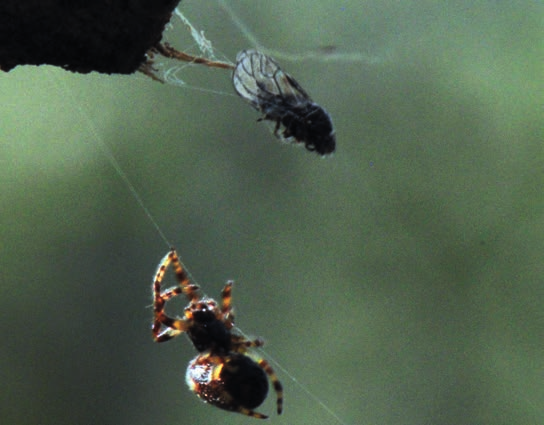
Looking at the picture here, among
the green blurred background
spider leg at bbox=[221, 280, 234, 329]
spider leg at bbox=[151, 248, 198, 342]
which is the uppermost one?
the green blurred background

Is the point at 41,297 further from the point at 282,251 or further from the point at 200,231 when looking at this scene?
the point at 282,251

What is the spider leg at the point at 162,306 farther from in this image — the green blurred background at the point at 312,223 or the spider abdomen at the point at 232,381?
the green blurred background at the point at 312,223

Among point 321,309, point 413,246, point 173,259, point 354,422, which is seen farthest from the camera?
point 413,246

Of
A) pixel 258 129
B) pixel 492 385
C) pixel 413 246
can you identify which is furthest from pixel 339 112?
pixel 492 385

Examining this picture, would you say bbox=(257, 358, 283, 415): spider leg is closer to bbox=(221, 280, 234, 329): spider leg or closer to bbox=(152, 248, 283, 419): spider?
bbox=(152, 248, 283, 419): spider

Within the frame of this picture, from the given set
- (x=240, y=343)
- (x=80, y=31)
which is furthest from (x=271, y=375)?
(x=80, y=31)

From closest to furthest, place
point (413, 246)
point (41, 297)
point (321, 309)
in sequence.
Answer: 1. point (41, 297)
2. point (321, 309)
3. point (413, 246)

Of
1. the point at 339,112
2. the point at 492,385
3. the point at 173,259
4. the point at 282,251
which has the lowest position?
the point at 492,385

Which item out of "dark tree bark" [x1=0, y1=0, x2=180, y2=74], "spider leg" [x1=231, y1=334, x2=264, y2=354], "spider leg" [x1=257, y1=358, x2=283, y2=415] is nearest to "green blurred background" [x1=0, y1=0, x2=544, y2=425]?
"spider leg" [x1=257, y1=358, x2=283, y2=415]
